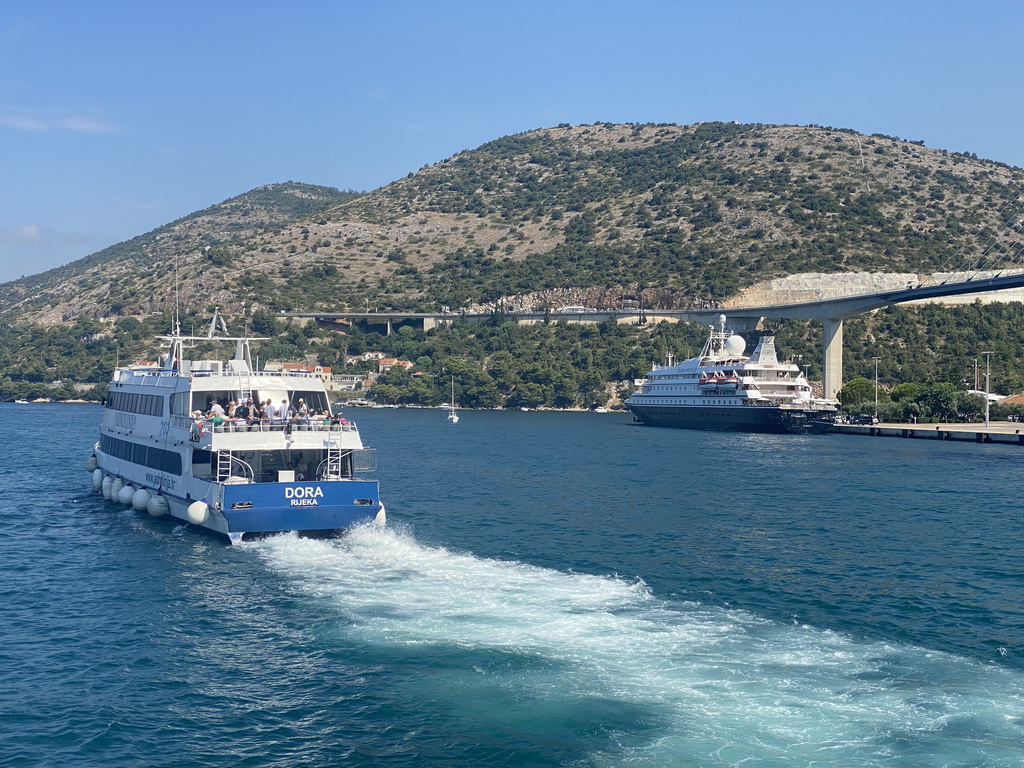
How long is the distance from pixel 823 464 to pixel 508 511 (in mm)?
32171

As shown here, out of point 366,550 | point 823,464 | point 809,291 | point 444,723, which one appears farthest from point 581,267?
point 444,723

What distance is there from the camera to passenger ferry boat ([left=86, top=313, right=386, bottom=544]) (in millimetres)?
32375

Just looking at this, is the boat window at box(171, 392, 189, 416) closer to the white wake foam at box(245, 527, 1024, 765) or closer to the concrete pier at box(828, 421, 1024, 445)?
the white wake foam at box(245, 527, 1024, 765)

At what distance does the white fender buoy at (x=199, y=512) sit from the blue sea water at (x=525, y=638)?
3.14ft

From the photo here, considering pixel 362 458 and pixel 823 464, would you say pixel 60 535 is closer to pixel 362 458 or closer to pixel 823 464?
pixel 362 458

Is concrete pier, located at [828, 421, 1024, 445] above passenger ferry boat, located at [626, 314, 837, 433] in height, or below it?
below

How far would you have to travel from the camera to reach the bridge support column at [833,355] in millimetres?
125125

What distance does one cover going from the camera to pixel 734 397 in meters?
109

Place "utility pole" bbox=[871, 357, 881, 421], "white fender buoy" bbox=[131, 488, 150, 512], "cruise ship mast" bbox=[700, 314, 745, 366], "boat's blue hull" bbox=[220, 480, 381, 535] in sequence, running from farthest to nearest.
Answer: "cruise ship mast" bbox=[700, 314, 745, 366], "utility pole" bbox=[871, 357, 881, 421], "white fender buoy" bbox=[131, 488, 150, 512], "boat's blue hull" bbox=[220, 480, 381, 535]

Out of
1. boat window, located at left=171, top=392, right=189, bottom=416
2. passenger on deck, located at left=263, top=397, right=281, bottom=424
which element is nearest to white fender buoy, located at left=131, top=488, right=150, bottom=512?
boat window, located at left=171, top=392, right=189, bottom=416

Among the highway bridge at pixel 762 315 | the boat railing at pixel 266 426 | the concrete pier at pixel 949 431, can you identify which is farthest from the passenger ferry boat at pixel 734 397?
the boat railing at pixel 266 426

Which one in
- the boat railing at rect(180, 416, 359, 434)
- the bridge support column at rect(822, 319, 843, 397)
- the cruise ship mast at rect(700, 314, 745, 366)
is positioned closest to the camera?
the boat railing at rect(180, 416, 359, 434)

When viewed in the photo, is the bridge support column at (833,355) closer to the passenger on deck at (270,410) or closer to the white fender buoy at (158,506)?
the passenger on deck at (270,410)

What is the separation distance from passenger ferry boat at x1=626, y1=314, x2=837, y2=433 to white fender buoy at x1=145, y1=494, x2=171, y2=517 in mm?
77069
